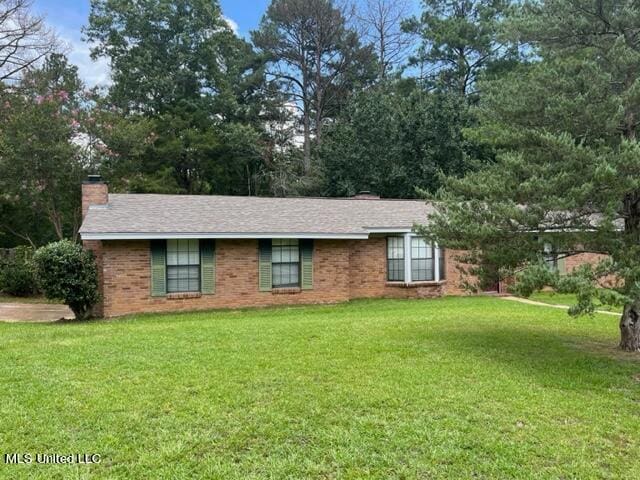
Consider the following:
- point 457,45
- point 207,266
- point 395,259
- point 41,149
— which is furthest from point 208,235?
point 457,45

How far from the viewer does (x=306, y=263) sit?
15172 mm

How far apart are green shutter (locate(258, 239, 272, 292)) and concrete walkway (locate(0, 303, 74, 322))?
18.2 ft

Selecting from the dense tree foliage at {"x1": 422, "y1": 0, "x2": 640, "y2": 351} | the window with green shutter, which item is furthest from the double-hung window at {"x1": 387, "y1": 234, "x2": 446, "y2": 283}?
the dense tree foliage at {"x1": 422, "y1": 0, "x2": 640, "y2": 351}

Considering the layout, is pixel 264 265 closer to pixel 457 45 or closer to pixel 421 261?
pixel 421 261

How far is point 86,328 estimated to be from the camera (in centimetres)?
1099

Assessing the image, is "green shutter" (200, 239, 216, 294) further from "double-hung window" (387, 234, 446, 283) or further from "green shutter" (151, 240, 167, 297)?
"double-hung window" (387, 234, 446, 283)

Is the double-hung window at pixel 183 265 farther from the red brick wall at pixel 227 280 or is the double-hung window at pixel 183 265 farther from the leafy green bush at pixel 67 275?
the leafy green bush at pixel 67 275

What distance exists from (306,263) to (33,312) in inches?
339

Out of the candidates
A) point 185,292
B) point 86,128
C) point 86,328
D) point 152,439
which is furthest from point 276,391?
point 86,128

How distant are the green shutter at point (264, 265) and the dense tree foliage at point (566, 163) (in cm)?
725

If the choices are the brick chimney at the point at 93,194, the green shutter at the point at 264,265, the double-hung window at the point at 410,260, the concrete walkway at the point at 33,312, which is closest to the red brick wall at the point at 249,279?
the green shutter at the point at 264,265

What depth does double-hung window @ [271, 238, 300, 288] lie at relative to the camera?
14867mm

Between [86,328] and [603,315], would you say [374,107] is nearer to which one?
[603,315]

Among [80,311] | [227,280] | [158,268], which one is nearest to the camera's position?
[80,311]
